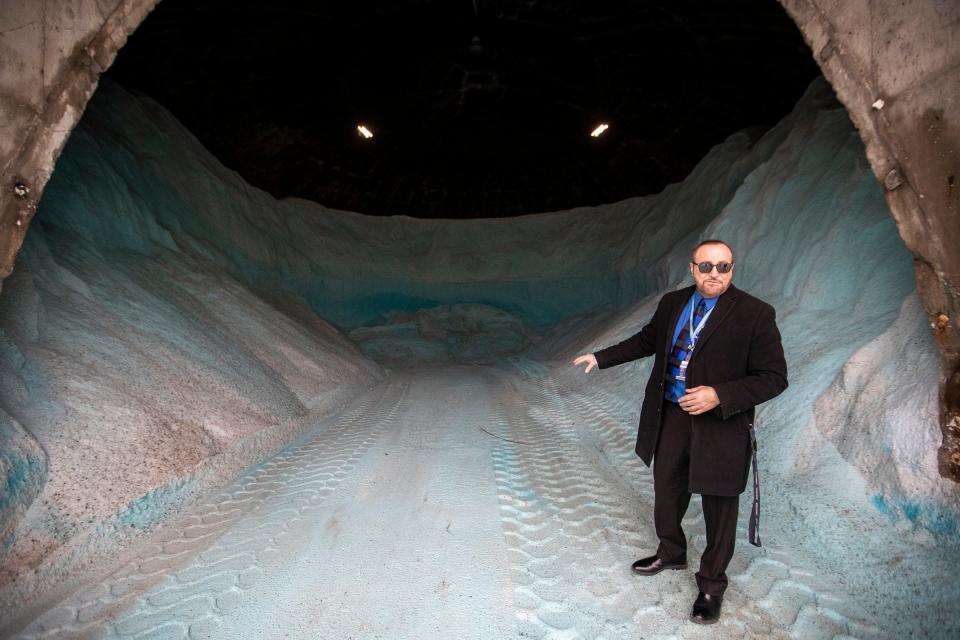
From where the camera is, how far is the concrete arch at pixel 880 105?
7.71 ft

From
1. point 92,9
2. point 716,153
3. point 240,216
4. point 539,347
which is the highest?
point 716,153

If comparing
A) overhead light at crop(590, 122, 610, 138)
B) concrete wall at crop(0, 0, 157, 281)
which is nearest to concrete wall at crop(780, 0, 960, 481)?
concrete wall at crop(0, 0, 157, 281)

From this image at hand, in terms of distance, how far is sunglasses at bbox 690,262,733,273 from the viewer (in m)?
2.18

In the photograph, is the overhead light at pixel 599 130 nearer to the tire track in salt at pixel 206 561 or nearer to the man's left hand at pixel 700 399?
the tire track in salt at pixel 206 561

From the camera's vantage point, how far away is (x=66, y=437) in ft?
11.4

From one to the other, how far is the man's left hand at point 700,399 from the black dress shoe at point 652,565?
964 millimetres

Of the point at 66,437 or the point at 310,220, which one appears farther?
the point at 310,220

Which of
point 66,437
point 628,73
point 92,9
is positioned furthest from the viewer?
point 628,73

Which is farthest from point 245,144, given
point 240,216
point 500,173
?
point 500,173

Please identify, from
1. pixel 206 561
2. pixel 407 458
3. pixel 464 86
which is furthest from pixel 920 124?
pixel 464 86

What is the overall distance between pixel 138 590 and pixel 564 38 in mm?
9987

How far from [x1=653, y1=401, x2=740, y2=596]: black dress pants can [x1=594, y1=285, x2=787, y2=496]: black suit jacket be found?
0.10 metres

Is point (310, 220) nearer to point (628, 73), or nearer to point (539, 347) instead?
point (539, 347)

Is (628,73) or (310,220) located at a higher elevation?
(628,73)
